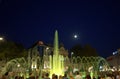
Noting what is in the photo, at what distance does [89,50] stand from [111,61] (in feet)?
84.6

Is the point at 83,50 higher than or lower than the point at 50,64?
higher

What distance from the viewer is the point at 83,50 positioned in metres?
102

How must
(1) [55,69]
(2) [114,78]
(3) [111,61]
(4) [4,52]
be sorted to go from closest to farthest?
(2) [114,78]
(1) [55,69]
(4) [4,52]
(3) [111,61]

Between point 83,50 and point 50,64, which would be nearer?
point 50,64

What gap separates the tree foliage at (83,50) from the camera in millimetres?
99062

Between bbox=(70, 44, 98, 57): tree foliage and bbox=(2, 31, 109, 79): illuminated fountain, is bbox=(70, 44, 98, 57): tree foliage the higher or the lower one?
the higher one

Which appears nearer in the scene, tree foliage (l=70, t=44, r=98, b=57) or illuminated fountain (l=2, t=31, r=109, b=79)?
illuminated fountain (l=2, t=31, r=109, b=79)

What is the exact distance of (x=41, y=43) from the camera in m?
113

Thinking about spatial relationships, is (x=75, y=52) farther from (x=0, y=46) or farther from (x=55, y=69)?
(x=55, y=69)

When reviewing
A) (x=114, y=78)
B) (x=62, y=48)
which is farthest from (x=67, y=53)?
(x=114, y=78)

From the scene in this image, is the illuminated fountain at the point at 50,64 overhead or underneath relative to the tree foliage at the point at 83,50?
underneath

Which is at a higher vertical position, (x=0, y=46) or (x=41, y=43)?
(x=41, y=43)

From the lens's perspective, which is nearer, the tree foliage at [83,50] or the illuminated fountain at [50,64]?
the illuminated fountain at [50,64]

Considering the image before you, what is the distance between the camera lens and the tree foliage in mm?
99062
